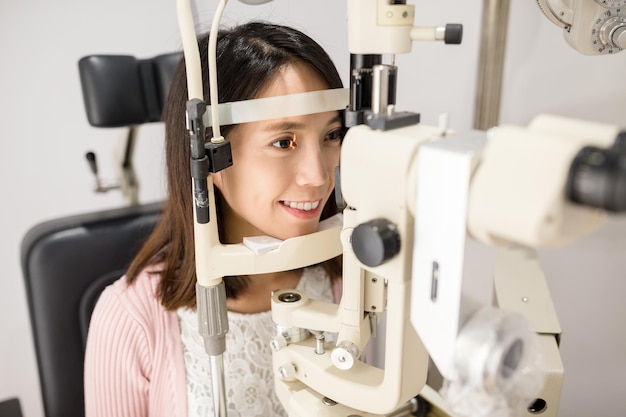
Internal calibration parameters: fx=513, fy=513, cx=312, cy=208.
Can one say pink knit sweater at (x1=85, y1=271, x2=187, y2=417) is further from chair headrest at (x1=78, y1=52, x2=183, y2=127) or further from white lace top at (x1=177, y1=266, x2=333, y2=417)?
chair headrest at (x1=78, y1=52, x2=183, y2=127)

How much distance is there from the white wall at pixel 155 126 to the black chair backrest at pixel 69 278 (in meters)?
0.17

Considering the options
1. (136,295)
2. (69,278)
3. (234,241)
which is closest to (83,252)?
(69,278)

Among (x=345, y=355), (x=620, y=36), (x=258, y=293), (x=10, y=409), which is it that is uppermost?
(x=620, y=36)

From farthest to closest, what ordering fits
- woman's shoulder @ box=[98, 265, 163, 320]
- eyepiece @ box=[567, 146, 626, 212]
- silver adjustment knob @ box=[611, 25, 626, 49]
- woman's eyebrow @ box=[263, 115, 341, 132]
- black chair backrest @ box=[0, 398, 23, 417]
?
black chair backrest @ box=[0, 398, 23, 417] < woman's shoulder @ box=[98, 265, 163, 320] < silver adjustment knob @ box=[611, 25, 626, 49] < woman's eyebrow @ box=[263, 115, 341, 132] < eyepiece @ box=[567, 146, 626, 212]

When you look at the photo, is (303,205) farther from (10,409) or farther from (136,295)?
(10,409)

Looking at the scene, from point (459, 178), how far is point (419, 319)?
0.17m

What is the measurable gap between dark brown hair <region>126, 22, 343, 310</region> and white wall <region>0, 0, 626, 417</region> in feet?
0.84

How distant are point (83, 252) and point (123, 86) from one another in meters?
0.41

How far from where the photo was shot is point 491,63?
1.22 m

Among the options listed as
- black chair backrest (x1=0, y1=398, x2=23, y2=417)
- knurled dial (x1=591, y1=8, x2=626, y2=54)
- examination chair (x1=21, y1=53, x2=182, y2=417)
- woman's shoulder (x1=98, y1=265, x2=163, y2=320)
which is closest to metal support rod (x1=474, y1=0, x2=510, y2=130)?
knurled dial (x1=591, y1=8, x2=626, y2=54)

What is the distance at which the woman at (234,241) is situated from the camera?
808mm

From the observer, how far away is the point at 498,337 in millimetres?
478

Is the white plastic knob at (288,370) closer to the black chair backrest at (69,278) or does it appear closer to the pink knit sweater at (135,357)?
the pink knit sweater at (135,357)

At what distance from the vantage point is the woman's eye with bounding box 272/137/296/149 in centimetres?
80
